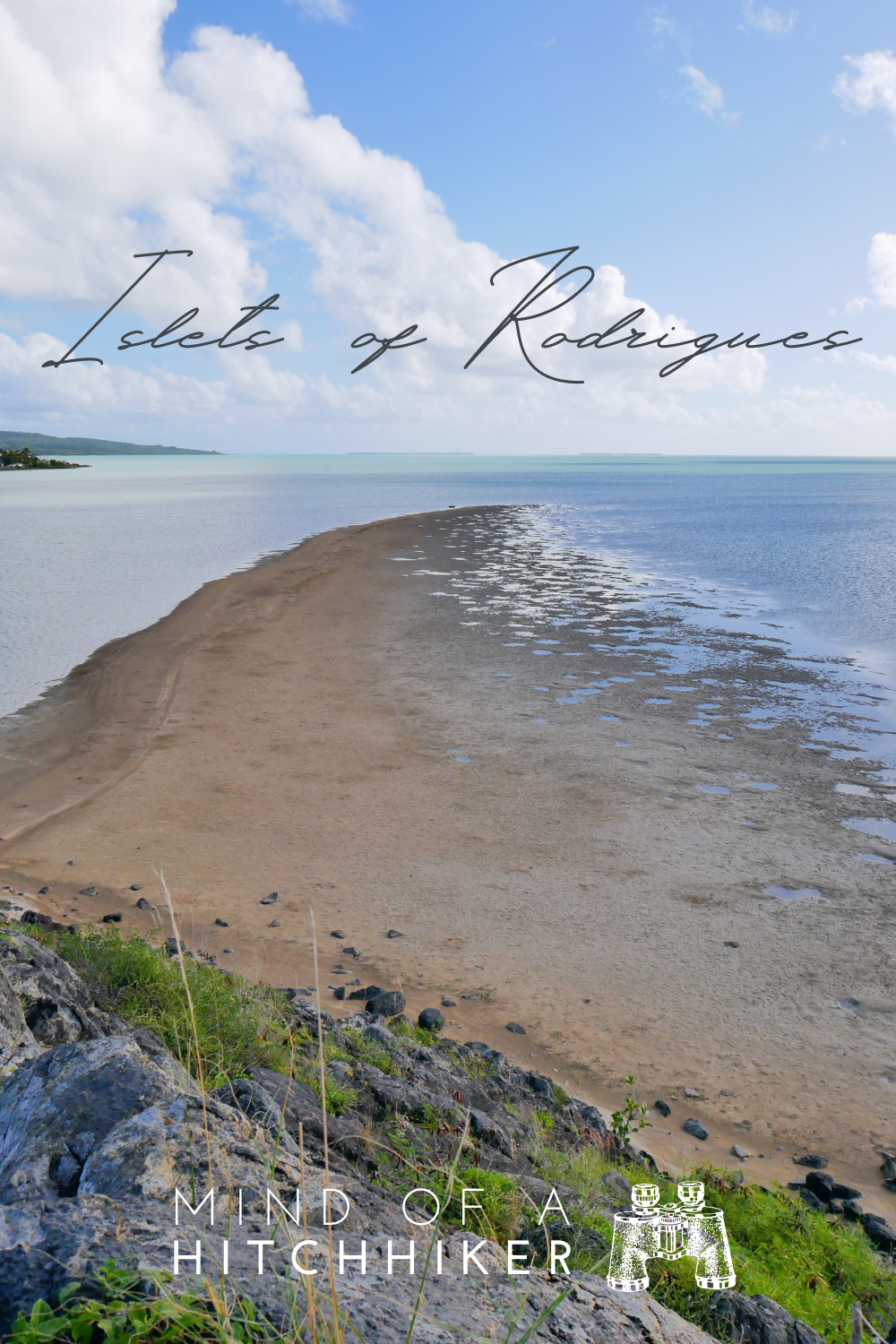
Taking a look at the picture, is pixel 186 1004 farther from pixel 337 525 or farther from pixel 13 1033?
pixel 337 525

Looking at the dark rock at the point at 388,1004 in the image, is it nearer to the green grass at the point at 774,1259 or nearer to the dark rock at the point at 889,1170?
the green grass at the point at 774,1259

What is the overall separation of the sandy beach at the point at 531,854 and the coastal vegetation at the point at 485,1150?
63cm

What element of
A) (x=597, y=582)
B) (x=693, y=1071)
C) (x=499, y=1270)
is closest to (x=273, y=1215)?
(x=499, y=1270)

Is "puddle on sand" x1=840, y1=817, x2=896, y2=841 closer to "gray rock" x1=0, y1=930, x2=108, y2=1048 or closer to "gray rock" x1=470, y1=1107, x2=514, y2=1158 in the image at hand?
"gray rock" x1=470, y1=1107, x2=514, y2=1158

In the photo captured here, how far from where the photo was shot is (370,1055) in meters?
5.82

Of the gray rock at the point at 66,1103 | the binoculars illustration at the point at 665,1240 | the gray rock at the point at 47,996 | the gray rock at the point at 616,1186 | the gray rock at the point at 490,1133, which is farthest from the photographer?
the gray rock at the point at 490,1133

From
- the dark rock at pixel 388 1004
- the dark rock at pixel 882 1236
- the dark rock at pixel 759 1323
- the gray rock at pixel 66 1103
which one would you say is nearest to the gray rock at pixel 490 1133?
the dark rock at pixel 759 1323

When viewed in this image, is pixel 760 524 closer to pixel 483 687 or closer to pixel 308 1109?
pixel 483 687

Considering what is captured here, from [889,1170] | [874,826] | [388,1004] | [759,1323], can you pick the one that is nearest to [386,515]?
[874,826]

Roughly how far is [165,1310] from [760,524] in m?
72.1

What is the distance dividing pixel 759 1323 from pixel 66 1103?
10.5ft

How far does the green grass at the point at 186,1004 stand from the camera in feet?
16.2

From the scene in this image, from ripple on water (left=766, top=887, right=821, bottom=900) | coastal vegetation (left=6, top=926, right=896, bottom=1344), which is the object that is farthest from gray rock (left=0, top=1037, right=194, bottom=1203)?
ripple on water (left=766, top=887, right=821, bottom=900)

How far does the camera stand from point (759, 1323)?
3.77 metres
